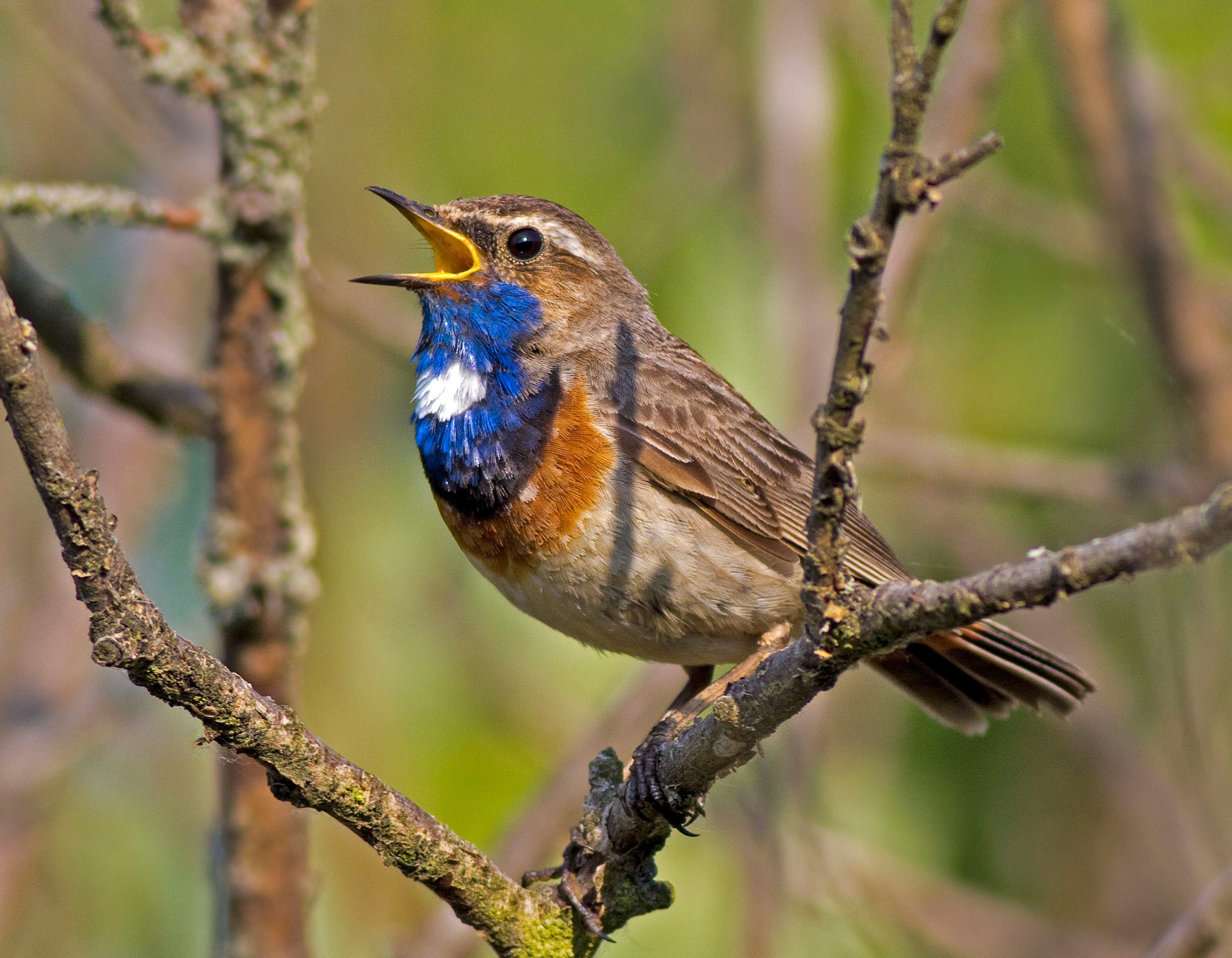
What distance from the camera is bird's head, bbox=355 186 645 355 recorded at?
486cm

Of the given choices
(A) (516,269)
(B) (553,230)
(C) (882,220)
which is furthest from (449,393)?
(C) (882,220)

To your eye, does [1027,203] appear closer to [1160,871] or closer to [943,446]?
[943,446]

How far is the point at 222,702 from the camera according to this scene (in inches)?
105

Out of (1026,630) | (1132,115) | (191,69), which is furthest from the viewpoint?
(1026,630)

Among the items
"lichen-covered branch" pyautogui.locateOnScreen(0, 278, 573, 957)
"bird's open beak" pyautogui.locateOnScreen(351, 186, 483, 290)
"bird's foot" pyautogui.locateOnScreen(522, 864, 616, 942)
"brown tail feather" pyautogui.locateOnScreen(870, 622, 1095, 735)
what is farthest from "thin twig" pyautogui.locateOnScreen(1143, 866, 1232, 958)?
"bird's open beak" pyautogui.locateOnScreen(351, 186, 483, 290)

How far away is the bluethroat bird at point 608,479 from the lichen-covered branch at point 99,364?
790 mm

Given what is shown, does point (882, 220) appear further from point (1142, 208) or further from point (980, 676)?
point (1142, 208)

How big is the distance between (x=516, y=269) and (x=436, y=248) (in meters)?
0.36

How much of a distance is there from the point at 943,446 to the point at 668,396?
1.68 meters

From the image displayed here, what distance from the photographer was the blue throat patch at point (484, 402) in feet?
14.6

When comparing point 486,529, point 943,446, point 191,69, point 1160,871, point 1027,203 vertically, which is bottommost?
point 486,529

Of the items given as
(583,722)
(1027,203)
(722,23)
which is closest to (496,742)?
(583,722)

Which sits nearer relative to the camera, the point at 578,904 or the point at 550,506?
the point at 578,904

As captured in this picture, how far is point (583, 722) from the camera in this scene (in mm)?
6617
